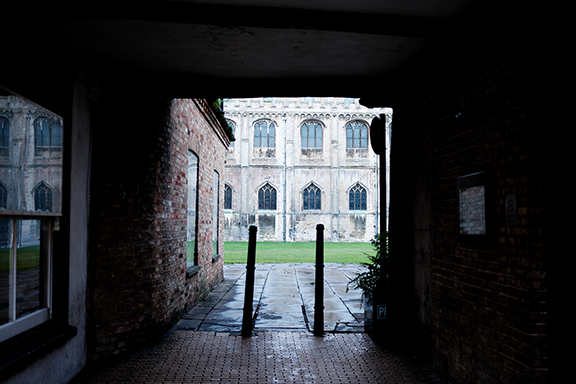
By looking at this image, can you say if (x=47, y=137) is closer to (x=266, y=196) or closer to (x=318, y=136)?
(x=266, y=196)

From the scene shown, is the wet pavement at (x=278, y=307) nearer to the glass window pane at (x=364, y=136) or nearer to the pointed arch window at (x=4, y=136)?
the pointed arch window at (x=4, y=136)

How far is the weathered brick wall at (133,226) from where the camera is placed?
4.52 meters

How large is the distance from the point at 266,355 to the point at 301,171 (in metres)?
30.7

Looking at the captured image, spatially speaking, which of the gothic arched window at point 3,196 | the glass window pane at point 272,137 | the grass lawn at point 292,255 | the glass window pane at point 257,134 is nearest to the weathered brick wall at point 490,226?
the gothic arched window at point 3,196

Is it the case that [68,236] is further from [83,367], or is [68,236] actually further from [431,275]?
[431,275]

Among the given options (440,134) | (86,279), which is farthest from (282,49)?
(86,279)

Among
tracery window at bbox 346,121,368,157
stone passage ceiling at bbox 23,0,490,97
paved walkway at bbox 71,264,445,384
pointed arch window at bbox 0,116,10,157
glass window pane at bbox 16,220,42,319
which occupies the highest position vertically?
tracery window at bbox 346,121,368,157

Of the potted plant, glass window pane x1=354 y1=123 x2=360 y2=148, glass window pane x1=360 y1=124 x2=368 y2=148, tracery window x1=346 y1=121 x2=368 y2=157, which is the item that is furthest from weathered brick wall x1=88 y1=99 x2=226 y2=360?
glass window pane x1=360 y1=124 x2=368 y2=148

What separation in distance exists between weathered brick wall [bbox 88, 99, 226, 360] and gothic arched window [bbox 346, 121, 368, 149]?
3062cm

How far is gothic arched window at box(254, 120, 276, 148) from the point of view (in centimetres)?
3575

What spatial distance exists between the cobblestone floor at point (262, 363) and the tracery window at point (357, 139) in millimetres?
31018

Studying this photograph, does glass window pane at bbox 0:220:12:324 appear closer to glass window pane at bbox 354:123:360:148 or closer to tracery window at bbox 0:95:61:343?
tracery window at bbox 0:95:61:343

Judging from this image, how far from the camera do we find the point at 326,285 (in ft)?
32.2

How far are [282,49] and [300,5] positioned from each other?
3.24 feet
